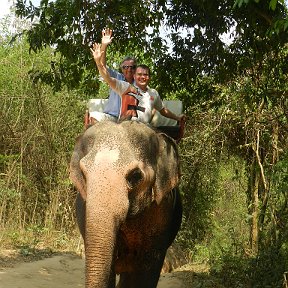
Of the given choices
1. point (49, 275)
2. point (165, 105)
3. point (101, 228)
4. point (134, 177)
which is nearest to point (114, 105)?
point (165, 105)

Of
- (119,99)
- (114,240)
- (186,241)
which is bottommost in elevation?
(186,241)

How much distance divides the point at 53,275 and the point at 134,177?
4.86m

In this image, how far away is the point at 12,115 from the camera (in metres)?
13.5

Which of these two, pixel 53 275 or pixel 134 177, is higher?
pixel 134 177

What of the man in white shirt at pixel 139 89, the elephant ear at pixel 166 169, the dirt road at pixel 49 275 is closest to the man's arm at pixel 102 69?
the man in white shirt at pixel 139 89

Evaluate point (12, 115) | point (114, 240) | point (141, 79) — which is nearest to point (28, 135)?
point (12, 115)

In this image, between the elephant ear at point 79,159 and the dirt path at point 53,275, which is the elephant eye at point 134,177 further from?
the dirt path at point 53,275

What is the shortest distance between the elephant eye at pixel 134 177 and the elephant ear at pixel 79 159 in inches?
14.1

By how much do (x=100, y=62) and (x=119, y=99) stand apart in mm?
505

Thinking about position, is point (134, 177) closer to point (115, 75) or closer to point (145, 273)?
point (145, 273)

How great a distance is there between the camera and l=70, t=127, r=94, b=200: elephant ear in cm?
496

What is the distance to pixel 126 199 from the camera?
4.57 m

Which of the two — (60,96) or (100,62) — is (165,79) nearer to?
(100,62)

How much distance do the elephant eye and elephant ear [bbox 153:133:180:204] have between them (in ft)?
1.15
